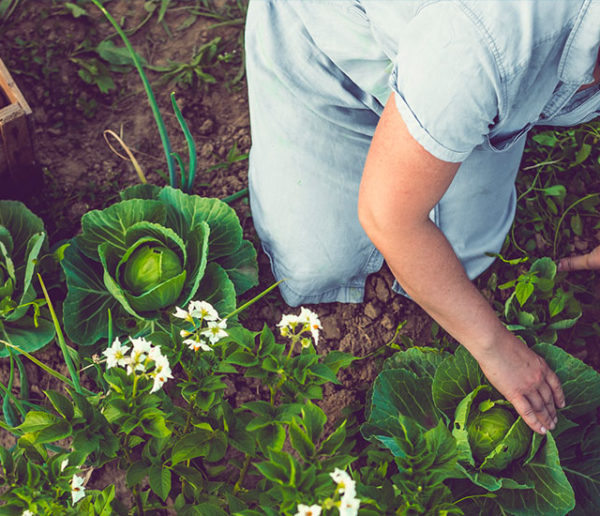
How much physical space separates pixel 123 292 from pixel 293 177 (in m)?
0.53

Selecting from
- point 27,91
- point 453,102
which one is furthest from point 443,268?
point 27,91

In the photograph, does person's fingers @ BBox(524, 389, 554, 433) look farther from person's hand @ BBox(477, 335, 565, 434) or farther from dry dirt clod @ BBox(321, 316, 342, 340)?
dry dirt clod @ BBox(321, 316, 342, 340)

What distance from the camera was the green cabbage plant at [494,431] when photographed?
1.31 m

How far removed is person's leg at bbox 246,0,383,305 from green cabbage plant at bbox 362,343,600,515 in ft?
1.05

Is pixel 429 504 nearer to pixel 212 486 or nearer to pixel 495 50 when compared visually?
pixel 212 486

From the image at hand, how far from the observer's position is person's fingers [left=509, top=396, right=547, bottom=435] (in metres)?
1.32

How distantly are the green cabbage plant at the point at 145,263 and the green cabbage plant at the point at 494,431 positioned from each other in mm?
477

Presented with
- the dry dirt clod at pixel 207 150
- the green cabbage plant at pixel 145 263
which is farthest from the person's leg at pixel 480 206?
the dry dirt clod at pixel 207 150

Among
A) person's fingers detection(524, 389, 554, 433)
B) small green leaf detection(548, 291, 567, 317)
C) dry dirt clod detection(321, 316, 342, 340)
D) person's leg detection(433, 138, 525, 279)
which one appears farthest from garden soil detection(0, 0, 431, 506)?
person's fingers detection(524, 389, 554, 433)

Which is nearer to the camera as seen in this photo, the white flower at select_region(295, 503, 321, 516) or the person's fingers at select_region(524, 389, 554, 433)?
the white flower at select_region(295, 503, 321, 516)

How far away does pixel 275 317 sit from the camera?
1.75 m

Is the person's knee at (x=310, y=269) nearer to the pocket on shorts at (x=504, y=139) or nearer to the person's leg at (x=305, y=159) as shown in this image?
the person's leg at (x=305, y=159)

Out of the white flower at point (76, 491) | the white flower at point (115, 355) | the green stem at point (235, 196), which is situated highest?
the white flower at point (115, 355)

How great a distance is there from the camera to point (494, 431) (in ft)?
4.41
